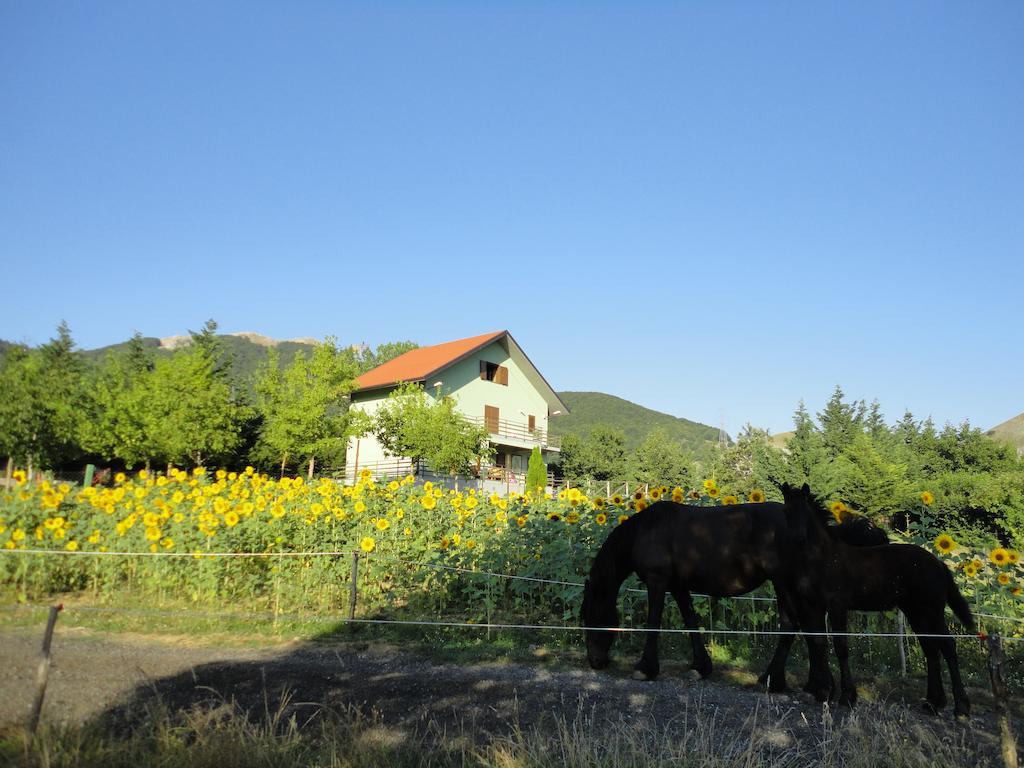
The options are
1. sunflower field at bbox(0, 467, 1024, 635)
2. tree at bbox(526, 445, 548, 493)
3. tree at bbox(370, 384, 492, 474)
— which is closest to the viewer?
sunflower field at bbox(0, 467, 1024, 635)

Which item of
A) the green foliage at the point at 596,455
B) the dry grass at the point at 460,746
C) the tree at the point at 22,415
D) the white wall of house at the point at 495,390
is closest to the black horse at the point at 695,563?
the dry grass at the point at 460,746

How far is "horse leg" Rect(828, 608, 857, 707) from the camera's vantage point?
5.88m

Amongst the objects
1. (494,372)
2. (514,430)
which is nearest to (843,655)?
(494,372)

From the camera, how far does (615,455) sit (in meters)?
58.4

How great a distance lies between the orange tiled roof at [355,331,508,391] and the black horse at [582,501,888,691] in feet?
115

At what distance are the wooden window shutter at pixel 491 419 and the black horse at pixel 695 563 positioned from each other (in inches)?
1547

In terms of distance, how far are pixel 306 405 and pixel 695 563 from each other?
32383 millimetres

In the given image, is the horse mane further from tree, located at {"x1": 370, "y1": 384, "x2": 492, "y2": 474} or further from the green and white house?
the green and white house

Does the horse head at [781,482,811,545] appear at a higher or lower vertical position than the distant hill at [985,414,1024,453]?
lower

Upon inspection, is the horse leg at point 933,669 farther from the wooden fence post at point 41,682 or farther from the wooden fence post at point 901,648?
the wooden fence post at point 41,682

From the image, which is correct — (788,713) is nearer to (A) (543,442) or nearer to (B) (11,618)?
(B) (11,618)

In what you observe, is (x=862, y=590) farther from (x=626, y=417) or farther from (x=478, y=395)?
(x=626, y=417)

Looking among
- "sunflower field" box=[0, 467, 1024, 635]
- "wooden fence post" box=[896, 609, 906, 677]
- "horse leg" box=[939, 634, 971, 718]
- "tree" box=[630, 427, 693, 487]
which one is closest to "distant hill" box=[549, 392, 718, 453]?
"tree" box=[630, 427, 693, 487]

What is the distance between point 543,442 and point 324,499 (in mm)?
40170
